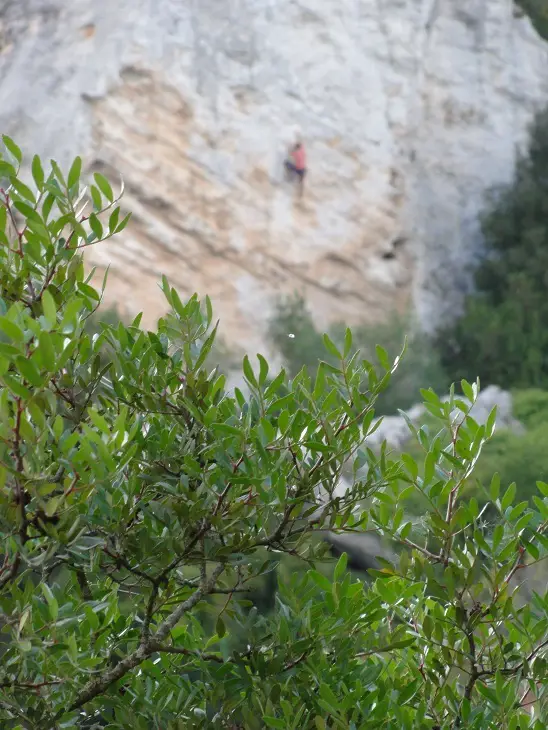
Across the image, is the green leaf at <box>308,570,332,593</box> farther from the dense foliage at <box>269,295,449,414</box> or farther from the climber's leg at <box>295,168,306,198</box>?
the climber's leg at <box>295,168,306,198</box>

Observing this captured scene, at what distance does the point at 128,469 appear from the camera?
0.81 metres

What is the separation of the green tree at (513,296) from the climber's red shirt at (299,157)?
175cm

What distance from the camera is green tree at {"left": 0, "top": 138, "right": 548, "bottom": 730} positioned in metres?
0.77

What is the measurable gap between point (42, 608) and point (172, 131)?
293 inches

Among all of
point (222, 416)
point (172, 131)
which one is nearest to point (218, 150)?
point (172, 131)

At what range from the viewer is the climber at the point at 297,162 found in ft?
26.7

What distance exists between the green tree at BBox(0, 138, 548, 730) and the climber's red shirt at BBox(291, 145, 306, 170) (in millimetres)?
7421

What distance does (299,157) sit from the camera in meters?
8.13

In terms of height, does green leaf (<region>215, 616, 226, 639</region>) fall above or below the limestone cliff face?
above

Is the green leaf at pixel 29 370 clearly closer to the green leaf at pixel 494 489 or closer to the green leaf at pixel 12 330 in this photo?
the green leaf at pixel 12 330

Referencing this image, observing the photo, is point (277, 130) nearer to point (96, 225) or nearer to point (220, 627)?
point (96, 225)

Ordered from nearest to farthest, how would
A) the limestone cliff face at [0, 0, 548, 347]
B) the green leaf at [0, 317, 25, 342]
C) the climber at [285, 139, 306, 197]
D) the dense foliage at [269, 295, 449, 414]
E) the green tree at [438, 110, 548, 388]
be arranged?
1. the green leaf at [0, 317, 25, 342]
2. the dense foliage at [269, 295, 449, 414]
3. the green tree at [438, 110, 548, 388]
4. the limestone cliff face at [0, 0, 548, 347]
5. the climber at [285, 139, 306, 197]

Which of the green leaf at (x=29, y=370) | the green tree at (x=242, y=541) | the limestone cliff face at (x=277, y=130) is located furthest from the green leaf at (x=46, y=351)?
the limestone cliff face at (x=277, y=130)

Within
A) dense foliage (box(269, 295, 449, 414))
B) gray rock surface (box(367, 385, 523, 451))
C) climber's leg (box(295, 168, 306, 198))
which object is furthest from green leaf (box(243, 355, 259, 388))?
climber's leg (box(295, 168, 306, 198))
